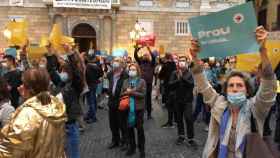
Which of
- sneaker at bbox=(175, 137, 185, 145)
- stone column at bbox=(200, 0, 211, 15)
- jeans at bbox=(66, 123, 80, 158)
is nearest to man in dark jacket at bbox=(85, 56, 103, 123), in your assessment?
sneaker at bbox=(175, 137, 185, 145)

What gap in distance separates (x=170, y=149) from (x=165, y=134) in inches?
51.2

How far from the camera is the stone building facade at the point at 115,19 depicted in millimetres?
25031

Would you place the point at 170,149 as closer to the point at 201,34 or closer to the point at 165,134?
the point at 165,134

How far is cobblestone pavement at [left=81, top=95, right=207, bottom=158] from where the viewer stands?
7.16m

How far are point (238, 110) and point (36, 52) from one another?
5.61 meters

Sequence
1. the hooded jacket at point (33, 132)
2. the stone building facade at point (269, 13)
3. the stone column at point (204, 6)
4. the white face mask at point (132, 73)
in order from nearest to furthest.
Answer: the hooded jacket at point (33, 132) < the white face mask at point (132, 73) < the stone column at point (204, 6) < the stone building facade at point (269, 13)

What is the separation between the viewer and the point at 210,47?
374cm

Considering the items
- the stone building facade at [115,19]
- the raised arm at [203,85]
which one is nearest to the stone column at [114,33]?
the stone building facade at [115,19]

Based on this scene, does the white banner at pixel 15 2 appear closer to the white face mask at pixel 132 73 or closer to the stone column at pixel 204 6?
the stone column at pixel 204 6

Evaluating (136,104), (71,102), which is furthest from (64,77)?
(136,104)

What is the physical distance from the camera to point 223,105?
331cm

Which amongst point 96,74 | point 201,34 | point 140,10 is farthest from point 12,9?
point 201,34

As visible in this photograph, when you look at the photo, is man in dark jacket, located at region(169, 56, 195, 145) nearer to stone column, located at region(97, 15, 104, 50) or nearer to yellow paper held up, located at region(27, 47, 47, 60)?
yellow paper held up, located at region(27, 47, 47, 60)

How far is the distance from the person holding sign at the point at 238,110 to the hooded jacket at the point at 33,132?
1202mm
